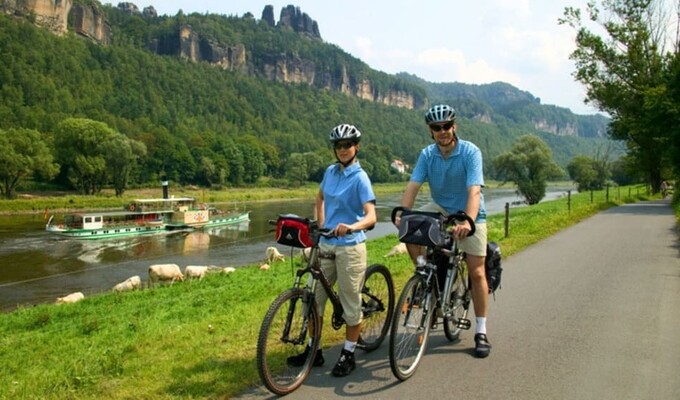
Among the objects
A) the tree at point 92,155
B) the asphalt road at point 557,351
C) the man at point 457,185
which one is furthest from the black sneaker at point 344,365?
the tree at point 92,155

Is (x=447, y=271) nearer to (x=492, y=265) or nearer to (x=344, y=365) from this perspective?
(x=492, y=265)

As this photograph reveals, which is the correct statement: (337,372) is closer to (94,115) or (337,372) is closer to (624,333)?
(624,333)

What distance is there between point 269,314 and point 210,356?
146cm

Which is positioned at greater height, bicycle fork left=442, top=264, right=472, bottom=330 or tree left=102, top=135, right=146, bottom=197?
tree left=102, top=135, right=146, bottom=197

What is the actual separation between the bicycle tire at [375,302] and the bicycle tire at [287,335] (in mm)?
691

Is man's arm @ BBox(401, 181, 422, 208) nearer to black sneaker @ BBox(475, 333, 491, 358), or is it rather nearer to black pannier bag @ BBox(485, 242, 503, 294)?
black pannier bag @ BBox(485, 242, 503, 294)

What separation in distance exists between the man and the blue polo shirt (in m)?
0.50

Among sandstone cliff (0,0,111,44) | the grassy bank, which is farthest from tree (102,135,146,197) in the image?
sandstone cliff (0,0,111,44)

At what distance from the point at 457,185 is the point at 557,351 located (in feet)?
6.29

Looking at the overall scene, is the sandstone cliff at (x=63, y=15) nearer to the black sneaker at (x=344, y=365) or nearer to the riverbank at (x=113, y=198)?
the riverbank at (x=113, y=198)

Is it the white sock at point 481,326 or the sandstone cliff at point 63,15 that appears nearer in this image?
the white sock at point 481,326

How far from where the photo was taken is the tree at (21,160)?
56344 mm

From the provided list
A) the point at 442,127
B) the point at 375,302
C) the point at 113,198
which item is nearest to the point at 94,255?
the point at 375,302

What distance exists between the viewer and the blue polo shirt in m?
4.53
